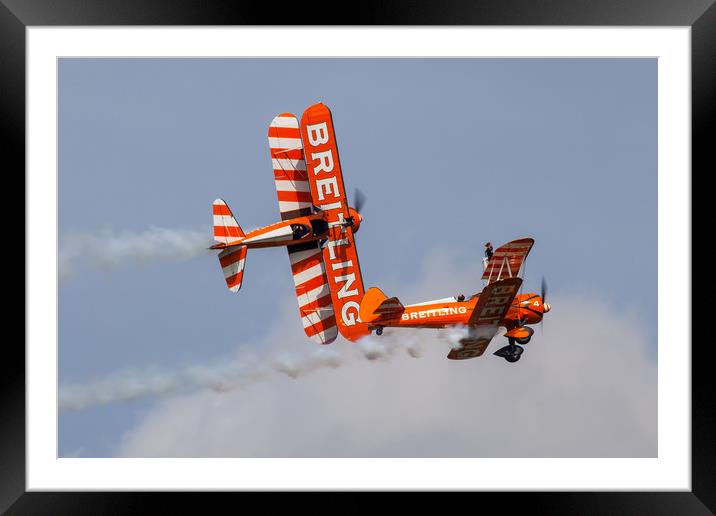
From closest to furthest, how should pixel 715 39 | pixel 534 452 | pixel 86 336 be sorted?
1. pixel 715 39
2. pixel 86 336
3. pixel 534 452

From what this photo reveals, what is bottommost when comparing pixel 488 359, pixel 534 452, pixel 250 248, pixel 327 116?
pixel 534 452

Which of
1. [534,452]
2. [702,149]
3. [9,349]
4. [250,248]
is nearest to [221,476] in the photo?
[9,349]

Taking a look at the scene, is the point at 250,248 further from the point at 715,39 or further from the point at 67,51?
the point at 715,39

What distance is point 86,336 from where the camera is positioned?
109ft

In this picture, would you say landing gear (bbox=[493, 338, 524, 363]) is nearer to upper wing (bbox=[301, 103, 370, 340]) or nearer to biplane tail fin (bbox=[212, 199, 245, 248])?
upper wing (bbox=[301, 103, 370, 340])

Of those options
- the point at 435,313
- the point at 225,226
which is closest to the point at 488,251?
the point at 435,313

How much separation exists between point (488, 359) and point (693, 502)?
23.3 ft

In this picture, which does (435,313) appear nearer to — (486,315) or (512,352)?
(486,315)

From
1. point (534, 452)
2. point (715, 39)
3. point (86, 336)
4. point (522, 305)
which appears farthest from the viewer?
point (534, 452)

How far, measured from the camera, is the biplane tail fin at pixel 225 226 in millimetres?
28797

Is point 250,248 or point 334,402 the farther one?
point 334,402

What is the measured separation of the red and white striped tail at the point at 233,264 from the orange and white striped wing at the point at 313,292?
1.28 meters

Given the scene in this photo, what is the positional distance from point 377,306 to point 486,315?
83.8 inches

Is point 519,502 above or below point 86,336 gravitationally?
below
